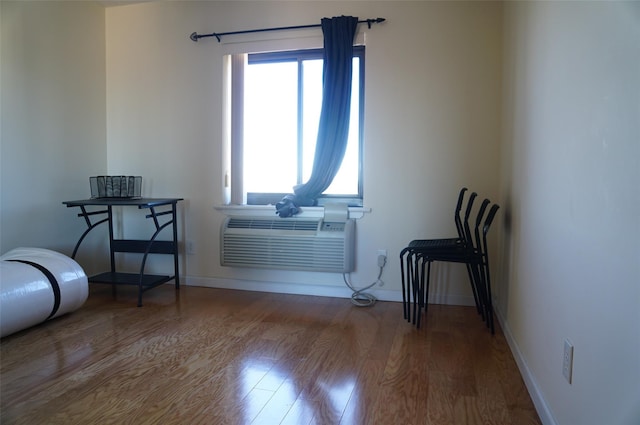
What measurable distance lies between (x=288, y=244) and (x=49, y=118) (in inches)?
81.6

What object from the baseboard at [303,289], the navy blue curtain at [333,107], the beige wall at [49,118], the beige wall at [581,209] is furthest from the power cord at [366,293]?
the beige wall at [49,118]

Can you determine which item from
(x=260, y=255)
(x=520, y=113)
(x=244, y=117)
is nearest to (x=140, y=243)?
(x=260, y=255)

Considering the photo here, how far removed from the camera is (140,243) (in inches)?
134

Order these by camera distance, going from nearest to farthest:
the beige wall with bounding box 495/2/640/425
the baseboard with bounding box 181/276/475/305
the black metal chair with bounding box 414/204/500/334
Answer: the beige wall with bounding box 495/2/640/425, the black metal chair with bounding box 414/204/500/334, the baseboard with bounding box 181/276/475/305

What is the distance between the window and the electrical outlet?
2.01m

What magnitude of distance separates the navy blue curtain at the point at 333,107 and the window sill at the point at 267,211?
4.2 inches

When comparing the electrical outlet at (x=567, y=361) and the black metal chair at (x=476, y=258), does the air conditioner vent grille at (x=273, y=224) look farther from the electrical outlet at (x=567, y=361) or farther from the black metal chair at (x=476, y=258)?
the electrical outlet at (x=567, y=361)

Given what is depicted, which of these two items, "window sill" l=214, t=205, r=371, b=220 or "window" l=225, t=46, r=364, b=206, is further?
"window" l=225, t=46, r=364, b=206

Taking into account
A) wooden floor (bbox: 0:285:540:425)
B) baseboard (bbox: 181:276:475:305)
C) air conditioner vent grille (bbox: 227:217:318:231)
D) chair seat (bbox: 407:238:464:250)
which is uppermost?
air conditioner vent grille (bbox: 227:217:318:231)

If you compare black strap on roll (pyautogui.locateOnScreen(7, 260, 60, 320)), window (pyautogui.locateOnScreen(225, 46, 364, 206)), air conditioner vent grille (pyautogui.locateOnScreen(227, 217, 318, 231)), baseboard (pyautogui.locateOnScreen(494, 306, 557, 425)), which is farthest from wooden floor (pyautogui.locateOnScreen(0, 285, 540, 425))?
window (pyautogui.locateOnScreen(225, 46, 364, 206))

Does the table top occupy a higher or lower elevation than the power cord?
higher

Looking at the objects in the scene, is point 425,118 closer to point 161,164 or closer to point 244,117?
point 244,117

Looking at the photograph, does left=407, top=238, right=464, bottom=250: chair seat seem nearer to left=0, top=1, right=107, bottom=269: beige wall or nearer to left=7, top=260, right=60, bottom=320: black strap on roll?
left=7, top=260, right=60, bottom=320: black strap on roll

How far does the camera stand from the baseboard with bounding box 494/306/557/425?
1468 mm
